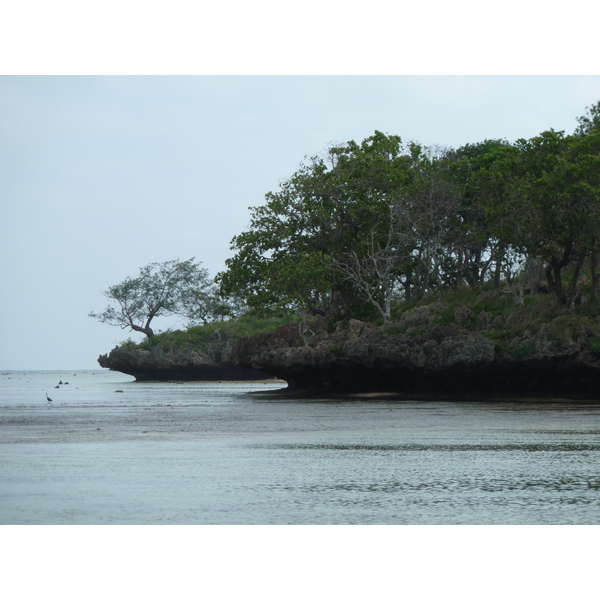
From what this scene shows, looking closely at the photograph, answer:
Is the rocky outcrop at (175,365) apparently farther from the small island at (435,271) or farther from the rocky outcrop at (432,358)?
the rocky outcrop at (432,358)

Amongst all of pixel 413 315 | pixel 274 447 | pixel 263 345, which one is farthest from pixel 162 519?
pixel 263 345

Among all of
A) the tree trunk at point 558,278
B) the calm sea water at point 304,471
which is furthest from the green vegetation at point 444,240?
the calm sea water at point 304,471

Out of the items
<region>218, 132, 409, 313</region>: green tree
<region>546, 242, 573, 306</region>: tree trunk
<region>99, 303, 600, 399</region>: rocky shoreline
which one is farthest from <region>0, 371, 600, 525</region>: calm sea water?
<region>218, 132, 409, 313</region>: green tree

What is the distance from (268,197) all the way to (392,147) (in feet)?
29.5

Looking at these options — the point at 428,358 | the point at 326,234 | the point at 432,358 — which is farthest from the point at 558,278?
the point at 326,234

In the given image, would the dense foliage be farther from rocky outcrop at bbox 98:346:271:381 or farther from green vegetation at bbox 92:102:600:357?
rocky outcrop at bbox 98:346:271:381

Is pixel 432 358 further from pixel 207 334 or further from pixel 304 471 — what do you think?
pixel 207 334

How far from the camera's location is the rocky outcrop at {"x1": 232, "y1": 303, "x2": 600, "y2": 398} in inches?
1761

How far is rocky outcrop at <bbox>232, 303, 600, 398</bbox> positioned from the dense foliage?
10.4ft

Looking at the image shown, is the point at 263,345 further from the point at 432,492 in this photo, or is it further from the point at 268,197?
the point at 432,492

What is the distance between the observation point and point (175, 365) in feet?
351

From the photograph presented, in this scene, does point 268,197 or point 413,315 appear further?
point 268,197

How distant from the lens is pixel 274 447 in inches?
913

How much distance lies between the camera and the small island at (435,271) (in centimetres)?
4522
